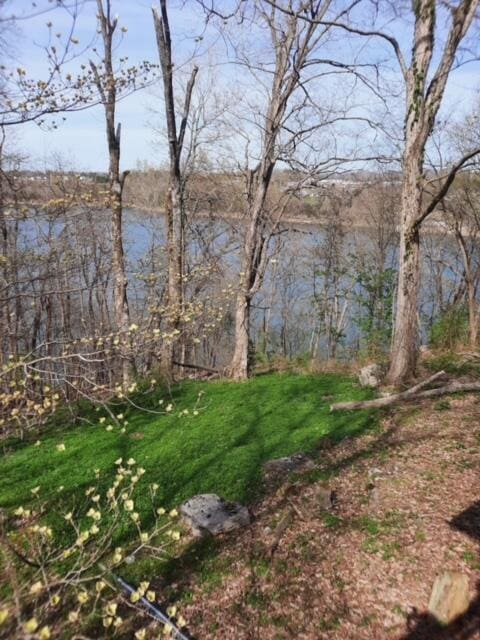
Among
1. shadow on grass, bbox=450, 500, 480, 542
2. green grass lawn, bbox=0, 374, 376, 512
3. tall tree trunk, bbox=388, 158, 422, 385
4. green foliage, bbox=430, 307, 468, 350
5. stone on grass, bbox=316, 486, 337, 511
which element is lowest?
green grass lawn, bbox=0, 374, 376, 512

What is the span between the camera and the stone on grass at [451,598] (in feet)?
10.4

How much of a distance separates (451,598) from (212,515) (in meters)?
2.42

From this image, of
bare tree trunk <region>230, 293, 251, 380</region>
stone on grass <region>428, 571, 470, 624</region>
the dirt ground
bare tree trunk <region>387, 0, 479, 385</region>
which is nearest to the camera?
stone on grass <region>428, 571, 470, 624</region>

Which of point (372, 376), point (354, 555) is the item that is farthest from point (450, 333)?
point (354, 555)

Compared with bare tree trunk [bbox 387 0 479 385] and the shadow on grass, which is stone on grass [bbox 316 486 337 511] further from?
bare tree trunk [bbox 387 0 479 385]

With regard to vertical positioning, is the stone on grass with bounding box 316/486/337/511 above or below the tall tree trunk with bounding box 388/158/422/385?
below

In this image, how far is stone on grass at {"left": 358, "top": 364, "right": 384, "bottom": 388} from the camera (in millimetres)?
8344

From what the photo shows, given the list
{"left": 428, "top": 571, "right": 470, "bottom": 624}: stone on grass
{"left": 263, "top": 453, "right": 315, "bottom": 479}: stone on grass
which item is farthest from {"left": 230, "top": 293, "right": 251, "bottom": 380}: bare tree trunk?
{"left": 428, "top": 571, "right": 470, "bottom": 624}: stone on grass

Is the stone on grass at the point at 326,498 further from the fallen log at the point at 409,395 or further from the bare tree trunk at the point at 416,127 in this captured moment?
the bare tree trunk at the point at 416,127

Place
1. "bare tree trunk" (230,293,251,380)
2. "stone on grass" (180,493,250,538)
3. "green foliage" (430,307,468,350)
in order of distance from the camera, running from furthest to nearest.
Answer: "green foliage" (430,307,468,350)
"bare tree trunk" (230,293,251,380)
"stone on grass" (180,493,250,538)

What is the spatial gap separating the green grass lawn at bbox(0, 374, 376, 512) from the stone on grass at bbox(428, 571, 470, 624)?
2.49 meters

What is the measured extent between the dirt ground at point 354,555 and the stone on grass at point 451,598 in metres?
0.06

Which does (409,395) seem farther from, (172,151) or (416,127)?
(172,151)

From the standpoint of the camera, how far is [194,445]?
6.66m
